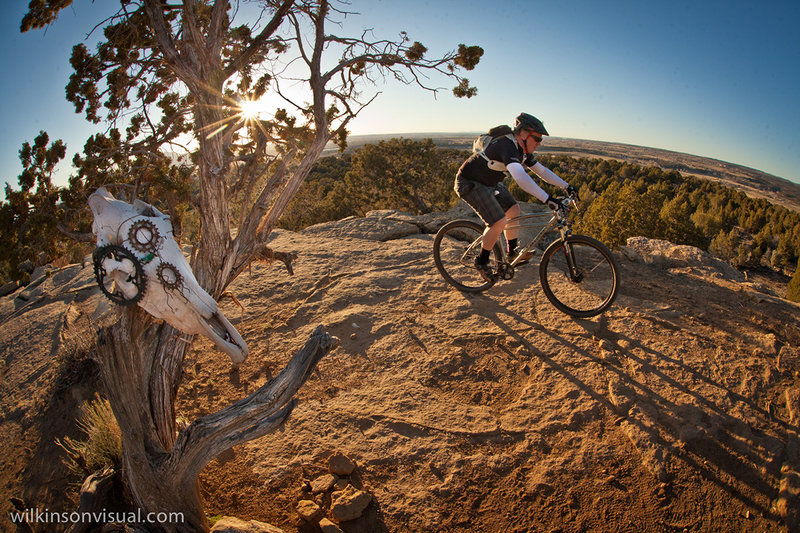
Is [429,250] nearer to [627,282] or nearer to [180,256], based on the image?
[627,282]

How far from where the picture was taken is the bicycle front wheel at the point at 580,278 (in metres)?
4.08

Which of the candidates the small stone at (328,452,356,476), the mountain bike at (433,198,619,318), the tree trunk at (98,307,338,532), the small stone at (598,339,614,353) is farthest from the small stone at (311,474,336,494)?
the mountain bike at (433,198,619,318)

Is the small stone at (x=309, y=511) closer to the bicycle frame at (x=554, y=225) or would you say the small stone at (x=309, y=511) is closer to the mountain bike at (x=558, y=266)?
the mountain bike at (x=558, y=266)

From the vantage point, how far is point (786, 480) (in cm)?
247

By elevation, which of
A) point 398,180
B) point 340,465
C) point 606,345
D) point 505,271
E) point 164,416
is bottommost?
point 340,465

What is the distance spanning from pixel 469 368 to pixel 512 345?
1.91ft

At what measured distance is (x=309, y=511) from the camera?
2.61 m

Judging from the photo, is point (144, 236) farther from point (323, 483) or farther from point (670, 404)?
point (670, 404)

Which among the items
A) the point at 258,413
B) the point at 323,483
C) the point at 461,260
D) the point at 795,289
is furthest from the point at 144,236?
the point at 795,289

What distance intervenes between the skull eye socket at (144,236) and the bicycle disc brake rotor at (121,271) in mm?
73

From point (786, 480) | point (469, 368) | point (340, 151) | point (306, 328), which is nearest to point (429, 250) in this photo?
point (340, 151)

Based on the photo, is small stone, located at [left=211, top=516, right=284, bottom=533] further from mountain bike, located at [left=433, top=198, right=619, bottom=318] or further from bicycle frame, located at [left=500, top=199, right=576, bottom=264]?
bicycle frame, located at [left=500, top=199, right=576, bottom=264]

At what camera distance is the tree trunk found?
2375 mm

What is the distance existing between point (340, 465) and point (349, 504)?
1.14ft
